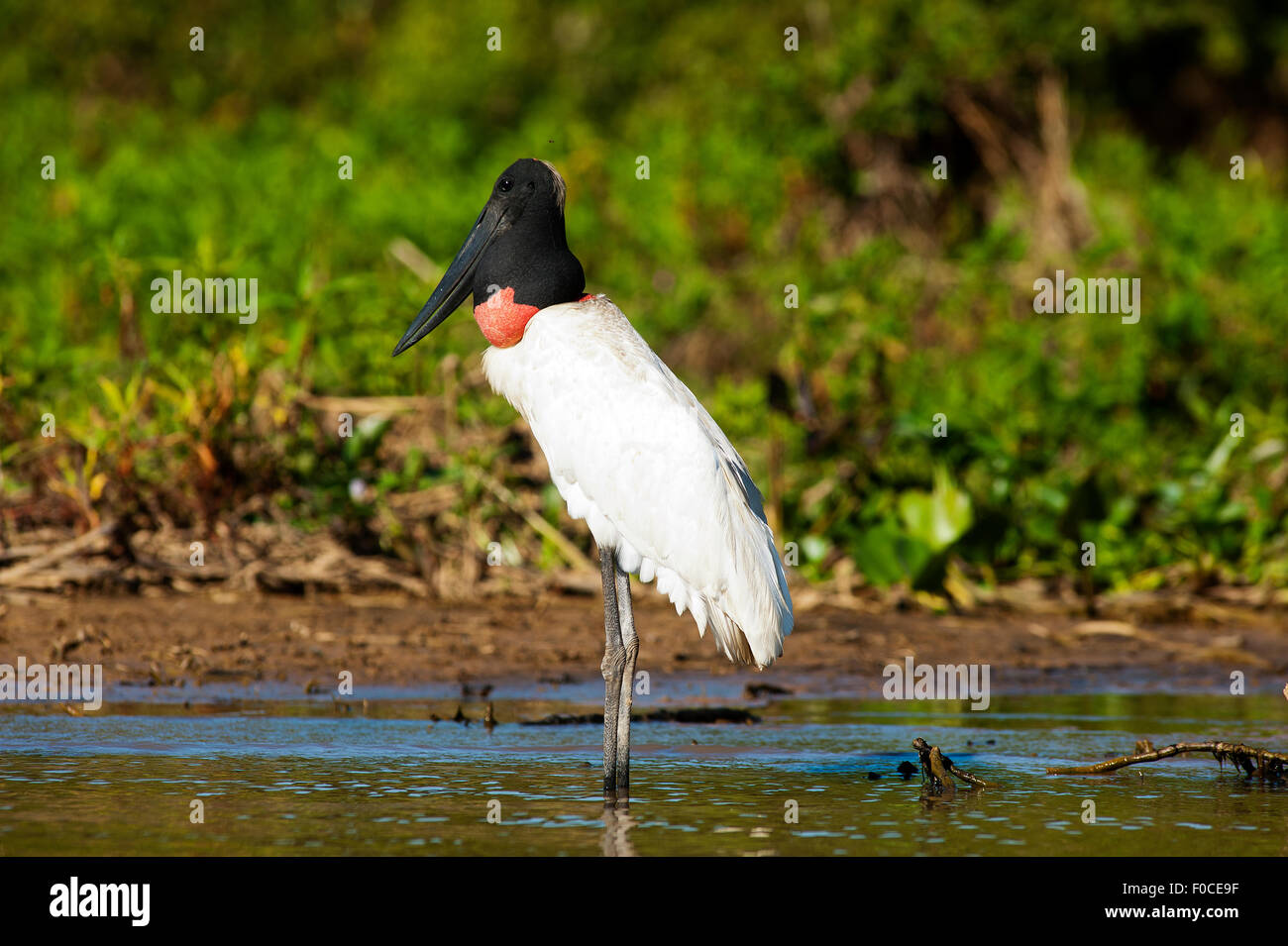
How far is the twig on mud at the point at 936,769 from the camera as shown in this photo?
506cm

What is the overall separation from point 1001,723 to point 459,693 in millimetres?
2001

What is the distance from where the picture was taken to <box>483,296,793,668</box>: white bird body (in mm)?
5094

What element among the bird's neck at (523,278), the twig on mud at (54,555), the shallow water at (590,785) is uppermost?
the bird's neck at (523,278)

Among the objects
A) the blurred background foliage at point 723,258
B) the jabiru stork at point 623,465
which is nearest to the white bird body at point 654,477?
the jabiru stork at point 623,465

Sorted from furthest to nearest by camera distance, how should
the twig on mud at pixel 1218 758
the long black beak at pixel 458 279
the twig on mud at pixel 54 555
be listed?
1. the twig on mud at pixel 54 555
2. the long black beak at pixel 458 279
3. the twig on mud at pixel 1218 758

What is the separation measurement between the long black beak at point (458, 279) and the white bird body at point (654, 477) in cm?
41

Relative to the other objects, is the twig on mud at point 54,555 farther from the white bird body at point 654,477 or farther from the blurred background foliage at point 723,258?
the white bird body at point 654,477

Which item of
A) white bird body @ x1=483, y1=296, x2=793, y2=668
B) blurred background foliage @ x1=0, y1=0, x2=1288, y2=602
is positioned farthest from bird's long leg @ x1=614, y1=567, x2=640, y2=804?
blurred background foliage @ x1=0, y1=0, x2=1288, y2=602

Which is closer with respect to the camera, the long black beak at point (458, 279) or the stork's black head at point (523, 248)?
the stork's black head at point (523, 248)

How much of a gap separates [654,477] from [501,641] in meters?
2.71

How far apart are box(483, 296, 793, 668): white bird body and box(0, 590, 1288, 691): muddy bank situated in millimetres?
2045

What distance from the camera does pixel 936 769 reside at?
16.6 ft

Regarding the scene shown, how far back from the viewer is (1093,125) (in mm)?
17578

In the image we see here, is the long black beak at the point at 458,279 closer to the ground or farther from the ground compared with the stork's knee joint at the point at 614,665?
farther from the ground
